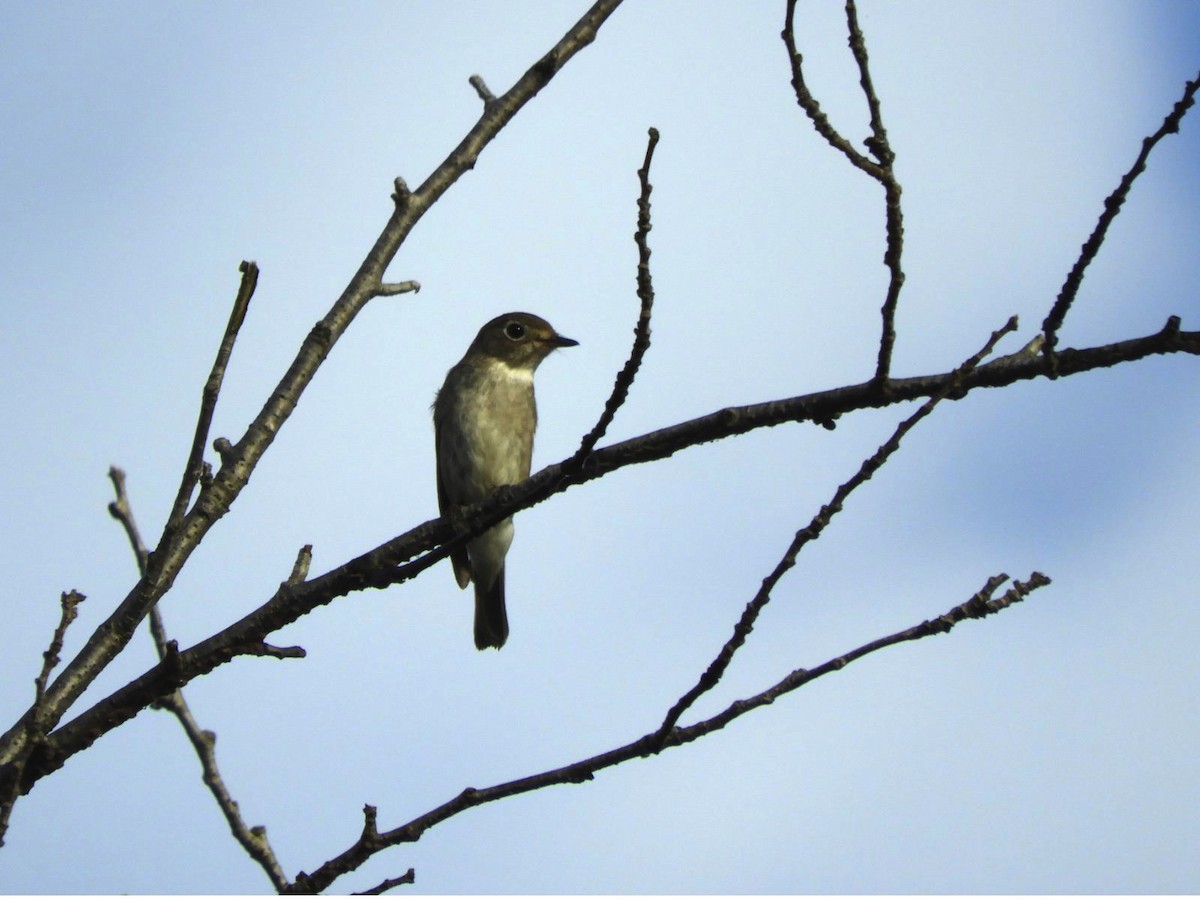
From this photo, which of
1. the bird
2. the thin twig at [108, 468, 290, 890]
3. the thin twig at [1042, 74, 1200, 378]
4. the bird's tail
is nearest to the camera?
the thin twig at [1042, 74, 1200, 378]

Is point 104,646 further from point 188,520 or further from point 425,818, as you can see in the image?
point 425,818

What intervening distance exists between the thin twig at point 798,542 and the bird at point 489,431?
592 cm

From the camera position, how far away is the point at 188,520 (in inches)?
172

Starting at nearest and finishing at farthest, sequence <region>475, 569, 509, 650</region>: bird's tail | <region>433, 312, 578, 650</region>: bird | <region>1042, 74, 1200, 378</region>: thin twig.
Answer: <region>1042, 74, 1200, 378</region>: thin twig
<region>433, 312, 578, 650</region>: bird
<region>475, 569, 509, 650</region>: bird's tail

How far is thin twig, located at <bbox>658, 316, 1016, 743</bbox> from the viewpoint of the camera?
148 inches

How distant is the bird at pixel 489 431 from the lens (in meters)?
10.2

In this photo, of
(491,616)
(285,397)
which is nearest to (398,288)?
(285,397)

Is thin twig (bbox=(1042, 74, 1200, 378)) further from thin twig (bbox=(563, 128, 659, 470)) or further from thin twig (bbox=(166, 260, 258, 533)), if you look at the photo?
thin twig (bbox=(166, 260, 258, 533))

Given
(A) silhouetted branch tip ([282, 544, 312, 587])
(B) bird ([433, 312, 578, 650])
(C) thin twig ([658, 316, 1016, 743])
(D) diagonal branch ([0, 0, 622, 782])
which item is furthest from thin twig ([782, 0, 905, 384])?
(B) bird ([433, 312, 578, 650])

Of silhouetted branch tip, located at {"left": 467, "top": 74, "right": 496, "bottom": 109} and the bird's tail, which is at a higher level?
the bird's tail

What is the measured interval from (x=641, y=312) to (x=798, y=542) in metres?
0.76

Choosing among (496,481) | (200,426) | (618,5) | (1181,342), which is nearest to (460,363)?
(496,481)

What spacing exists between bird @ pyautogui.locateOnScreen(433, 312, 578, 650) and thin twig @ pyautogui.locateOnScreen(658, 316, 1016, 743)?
5918 mm

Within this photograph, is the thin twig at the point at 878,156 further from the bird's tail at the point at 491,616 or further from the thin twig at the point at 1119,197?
the bird's tail at the point at 491,616
